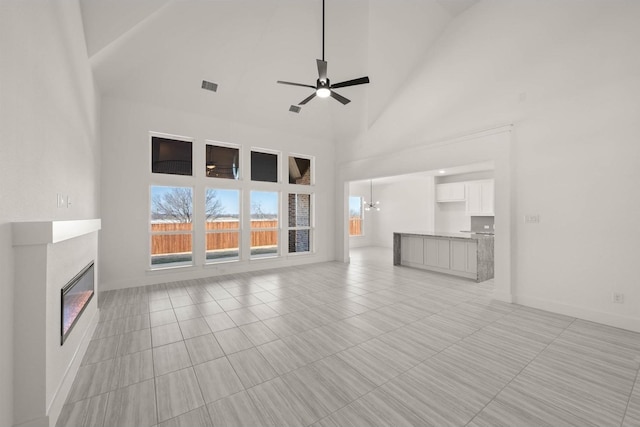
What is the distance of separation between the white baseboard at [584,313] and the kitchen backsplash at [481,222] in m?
4.53

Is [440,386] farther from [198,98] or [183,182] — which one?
[198,98]

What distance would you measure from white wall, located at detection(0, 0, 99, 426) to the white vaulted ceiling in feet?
2.76

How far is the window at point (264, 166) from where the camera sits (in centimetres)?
675

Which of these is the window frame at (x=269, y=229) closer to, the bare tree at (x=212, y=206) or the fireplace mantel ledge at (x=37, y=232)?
the bare tree at (x=212, y=206)

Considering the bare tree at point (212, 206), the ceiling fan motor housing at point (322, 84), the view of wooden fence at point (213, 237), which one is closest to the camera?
the ceiling fan motor housing at point (322, 84)

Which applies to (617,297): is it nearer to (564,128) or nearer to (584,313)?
(584,313)

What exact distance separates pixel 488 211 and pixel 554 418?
22.5 feet

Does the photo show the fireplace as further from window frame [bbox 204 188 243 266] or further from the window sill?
window frame [bbox 204 188 243 266]

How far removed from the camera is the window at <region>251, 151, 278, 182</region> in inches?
266

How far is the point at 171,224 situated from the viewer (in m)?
5.68

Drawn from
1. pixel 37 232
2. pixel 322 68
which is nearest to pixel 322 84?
pixel 322 68

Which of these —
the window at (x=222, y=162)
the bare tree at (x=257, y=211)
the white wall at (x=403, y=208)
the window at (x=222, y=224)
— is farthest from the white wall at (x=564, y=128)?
the window at (x=222, y=224)

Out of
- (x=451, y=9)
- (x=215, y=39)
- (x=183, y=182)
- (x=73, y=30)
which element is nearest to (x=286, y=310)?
(x=183, y=182)

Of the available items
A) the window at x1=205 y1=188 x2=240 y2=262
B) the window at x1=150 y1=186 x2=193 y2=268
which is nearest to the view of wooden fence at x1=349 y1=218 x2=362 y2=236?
the window at x1=205 y1=188 x2=240 y2=262
